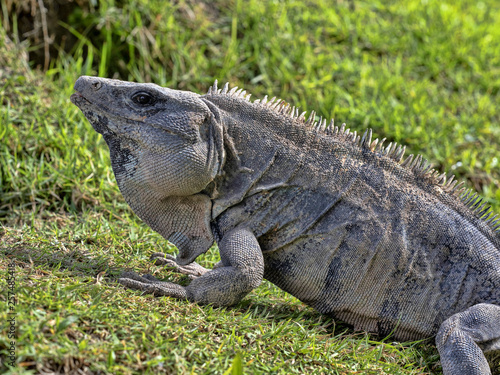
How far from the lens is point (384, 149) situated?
4777mm

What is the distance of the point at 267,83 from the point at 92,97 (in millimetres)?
4178

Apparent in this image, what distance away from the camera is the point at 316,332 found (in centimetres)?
428

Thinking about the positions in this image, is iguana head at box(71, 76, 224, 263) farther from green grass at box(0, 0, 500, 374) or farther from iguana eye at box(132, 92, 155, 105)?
green grass at box(0, 0, 500, 374)

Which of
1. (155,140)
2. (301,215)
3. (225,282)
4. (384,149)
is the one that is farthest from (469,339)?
(155,140)

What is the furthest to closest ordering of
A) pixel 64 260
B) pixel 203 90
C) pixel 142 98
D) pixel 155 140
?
pixel 203 90
pixel 64 260
pixel 142 98
pixel 155 140

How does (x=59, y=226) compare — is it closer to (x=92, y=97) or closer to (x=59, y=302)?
(x=92, y=97)

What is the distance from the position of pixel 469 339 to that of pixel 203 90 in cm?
497

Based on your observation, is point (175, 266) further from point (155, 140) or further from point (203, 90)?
point (203, 90)

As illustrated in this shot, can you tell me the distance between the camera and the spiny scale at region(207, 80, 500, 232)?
15.3 feet

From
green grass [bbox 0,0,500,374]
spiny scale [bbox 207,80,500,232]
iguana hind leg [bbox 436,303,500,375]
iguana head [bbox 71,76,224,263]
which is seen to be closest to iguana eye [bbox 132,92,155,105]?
iguana head [bbox 71,76,224,263]

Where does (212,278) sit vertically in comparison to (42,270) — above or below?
above

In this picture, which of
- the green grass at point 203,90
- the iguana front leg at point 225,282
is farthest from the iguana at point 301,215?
the green grass at point 203,90

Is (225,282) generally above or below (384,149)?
below

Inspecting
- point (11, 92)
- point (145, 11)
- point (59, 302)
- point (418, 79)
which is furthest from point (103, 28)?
point (59, 302)
